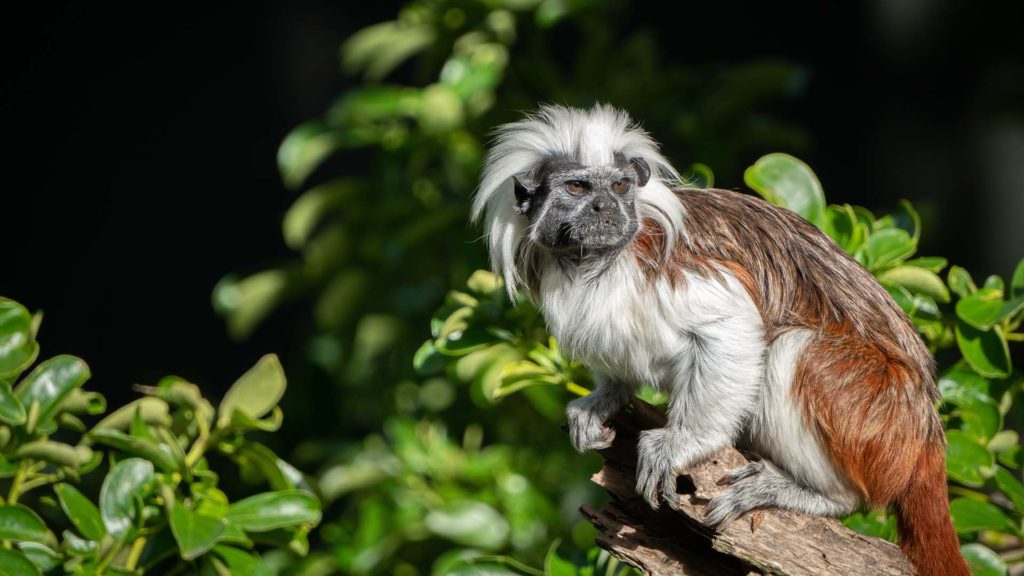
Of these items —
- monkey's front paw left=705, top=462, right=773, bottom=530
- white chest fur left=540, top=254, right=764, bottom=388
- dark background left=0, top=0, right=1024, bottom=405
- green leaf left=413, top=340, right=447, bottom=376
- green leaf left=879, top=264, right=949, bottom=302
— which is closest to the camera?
monkey's front paw left=705, top=462, right=773, bottom=530

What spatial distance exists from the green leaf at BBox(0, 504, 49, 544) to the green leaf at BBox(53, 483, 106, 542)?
7 centimetres

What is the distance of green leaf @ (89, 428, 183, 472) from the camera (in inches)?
93.1

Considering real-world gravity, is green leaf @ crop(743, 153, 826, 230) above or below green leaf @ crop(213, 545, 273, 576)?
above

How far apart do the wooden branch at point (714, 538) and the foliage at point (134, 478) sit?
739 mm

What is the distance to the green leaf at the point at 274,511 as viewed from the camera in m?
2.40

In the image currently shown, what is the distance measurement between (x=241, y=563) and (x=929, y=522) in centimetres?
156

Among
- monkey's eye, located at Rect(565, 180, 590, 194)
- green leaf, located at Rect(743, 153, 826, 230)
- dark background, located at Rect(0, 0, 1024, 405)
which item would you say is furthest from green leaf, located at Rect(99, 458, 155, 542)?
dark background, located at Rect(0, 0, 1024, 405)

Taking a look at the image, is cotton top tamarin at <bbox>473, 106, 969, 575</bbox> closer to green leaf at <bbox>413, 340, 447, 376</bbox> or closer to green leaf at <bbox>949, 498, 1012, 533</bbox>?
green leaf at <bbox>949, 498, 1012, 533</bbox>

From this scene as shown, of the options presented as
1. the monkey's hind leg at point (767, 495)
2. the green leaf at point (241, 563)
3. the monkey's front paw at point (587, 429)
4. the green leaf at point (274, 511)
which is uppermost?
the monkey's hind leg at point (767, 495)

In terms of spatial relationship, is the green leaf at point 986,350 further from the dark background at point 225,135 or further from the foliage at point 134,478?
the dark background at point 225,135

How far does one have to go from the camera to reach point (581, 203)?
2.28 metres

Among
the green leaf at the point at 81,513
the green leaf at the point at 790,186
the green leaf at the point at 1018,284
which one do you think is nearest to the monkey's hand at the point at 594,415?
the green leaf at the point at 790,186

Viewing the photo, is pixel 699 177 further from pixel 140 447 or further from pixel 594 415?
pixel 140 447

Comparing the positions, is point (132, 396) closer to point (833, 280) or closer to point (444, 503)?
point (444, 503)
